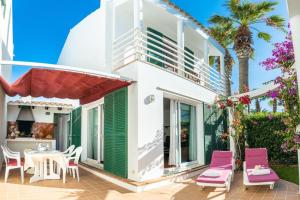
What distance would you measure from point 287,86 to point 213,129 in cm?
893

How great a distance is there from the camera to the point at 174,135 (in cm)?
1485

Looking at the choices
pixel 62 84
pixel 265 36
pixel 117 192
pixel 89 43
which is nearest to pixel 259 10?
pixel 265 36

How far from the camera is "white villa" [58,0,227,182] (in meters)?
12.3

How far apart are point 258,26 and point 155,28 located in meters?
10.9

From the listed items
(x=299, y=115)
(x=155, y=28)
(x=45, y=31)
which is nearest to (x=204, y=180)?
(x=299, y=115)

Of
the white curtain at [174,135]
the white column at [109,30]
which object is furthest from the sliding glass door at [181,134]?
the white column at [109,30]

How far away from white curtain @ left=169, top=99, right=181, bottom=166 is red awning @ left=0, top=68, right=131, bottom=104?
11.1 ft

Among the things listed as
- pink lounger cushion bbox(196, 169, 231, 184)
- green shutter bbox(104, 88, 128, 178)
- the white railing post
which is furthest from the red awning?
pink lounger cushion bbox(196, 169, 231, 184)

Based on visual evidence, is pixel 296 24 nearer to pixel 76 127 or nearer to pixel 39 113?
pixel 76 127

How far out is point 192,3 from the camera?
78.5 ft

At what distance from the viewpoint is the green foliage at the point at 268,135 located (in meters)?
17.2

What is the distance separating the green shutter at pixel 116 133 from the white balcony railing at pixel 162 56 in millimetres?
1614

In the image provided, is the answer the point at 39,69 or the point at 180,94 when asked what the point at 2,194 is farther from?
the point at 180,94

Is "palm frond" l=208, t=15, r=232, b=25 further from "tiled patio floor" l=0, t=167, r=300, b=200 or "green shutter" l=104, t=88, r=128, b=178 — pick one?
"tiled patio floor" l=0, t=167, r=300, b=200
